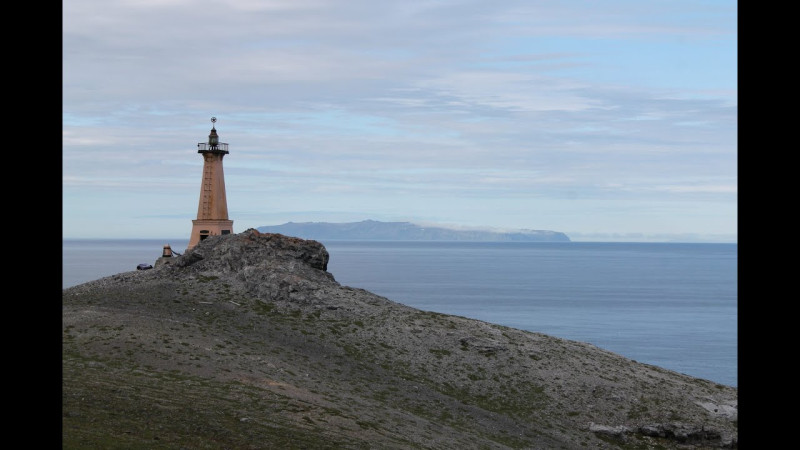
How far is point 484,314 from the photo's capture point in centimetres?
16062

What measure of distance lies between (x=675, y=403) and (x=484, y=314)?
116m

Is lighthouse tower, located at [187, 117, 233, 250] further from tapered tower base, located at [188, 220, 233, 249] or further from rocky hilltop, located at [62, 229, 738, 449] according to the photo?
rocky hilltop, located at [62, 229, 738, 449]

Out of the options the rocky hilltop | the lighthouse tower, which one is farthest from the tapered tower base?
the rocky hilltop

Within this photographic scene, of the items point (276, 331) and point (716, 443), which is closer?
point (716, 443)

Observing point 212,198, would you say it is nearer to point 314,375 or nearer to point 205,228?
point 205,228

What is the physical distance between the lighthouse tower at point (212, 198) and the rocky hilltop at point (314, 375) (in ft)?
81.6

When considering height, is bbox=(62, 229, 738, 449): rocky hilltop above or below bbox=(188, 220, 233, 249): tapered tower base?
below

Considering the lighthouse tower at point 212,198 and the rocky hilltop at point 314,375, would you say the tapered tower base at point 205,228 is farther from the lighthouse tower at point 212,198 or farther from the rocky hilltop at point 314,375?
the rocky hilltop at point 314,375

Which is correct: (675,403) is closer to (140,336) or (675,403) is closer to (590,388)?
(590,388)

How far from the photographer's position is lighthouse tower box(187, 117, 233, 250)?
271ft

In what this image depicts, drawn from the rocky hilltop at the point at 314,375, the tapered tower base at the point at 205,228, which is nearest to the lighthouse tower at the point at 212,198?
the tapered tower base at the point at 205,228

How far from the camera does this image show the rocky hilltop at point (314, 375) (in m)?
30.3

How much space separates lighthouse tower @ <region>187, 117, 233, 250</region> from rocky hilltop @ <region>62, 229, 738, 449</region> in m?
24.9
